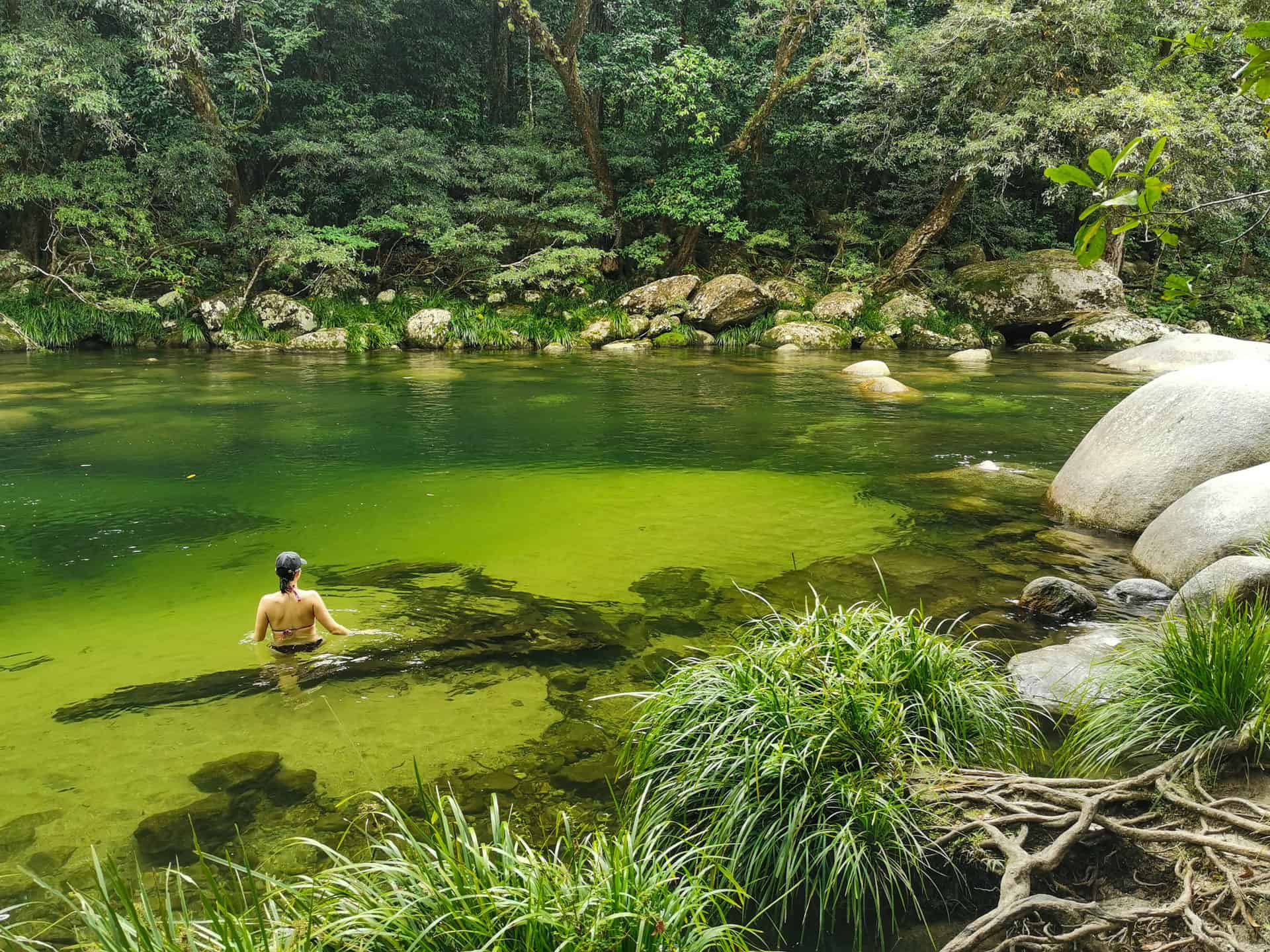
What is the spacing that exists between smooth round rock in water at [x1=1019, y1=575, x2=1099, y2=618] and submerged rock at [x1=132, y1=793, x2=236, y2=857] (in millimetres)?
4160

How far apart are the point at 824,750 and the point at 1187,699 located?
4.19ft

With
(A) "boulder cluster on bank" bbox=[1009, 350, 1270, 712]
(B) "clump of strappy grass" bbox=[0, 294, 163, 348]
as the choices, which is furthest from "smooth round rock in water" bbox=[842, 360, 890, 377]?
(B) "clump of strappy grass" bbox=[0, 294, 163, 348]

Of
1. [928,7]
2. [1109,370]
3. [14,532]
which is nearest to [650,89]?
[928,7]

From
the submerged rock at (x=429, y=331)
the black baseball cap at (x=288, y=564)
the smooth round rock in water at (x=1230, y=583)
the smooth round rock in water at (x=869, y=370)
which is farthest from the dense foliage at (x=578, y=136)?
the black baseball cap at (x=288, y=564)

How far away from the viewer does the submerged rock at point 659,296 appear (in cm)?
2148

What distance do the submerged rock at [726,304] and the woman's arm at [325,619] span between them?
17726mm

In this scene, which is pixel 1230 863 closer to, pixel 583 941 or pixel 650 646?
pixel 583 941

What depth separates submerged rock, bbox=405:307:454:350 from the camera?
20031 mm

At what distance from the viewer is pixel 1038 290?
2055 centimetres

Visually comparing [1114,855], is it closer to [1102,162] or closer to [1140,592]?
[1102,162]

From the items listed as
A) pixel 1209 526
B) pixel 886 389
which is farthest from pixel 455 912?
pixel 886 389

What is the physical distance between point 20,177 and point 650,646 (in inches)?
788

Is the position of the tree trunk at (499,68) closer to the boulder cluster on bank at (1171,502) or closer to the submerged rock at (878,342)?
the submerged rock at (878,342)

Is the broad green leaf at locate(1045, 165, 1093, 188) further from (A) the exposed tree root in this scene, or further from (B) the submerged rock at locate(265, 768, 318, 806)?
(B) the submerged rock at locate(265, 768, 318, 806)
